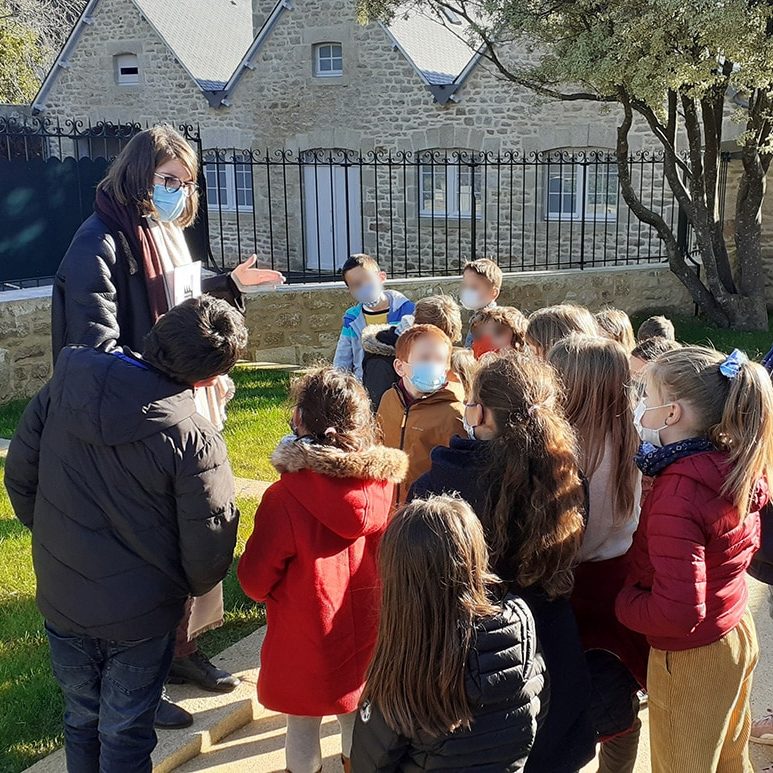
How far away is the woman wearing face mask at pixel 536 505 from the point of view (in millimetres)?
2330

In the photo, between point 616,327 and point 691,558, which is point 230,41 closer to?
point 616,327

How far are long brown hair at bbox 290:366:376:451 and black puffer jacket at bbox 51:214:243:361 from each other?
899mm

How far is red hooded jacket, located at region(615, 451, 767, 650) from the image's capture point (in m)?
2.22

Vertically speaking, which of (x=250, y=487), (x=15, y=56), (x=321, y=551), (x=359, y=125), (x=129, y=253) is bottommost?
(x=250, y=487)

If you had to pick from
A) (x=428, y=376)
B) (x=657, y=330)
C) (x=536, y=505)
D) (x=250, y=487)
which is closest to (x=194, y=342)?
(x=536, y=505)

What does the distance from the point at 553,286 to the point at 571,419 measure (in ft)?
28.1

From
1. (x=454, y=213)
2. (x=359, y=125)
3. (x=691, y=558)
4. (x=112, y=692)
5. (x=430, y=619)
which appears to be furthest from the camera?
(x=359, y=125)

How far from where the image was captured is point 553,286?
36.1ft

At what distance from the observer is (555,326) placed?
343 centimetres

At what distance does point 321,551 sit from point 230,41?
21953 mm

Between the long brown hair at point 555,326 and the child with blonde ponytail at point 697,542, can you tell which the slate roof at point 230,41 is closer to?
the long brown hair at point 555,326

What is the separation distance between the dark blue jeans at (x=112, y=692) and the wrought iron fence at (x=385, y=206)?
5.72 meters

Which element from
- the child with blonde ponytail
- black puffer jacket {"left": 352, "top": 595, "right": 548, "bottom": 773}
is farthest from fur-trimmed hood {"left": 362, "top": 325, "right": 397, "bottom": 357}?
black puffer jacket {"left": 352, "top": 595, "right": 548, "bottom": 773}

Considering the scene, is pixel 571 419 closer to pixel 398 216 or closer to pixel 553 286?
pixel 553 286
